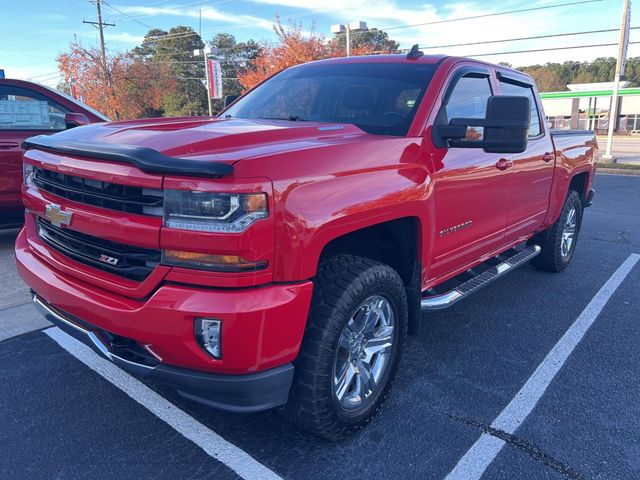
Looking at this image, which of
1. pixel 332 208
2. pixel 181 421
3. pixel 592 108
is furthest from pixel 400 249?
pixel 592 108

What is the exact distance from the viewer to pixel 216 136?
239 centimetres

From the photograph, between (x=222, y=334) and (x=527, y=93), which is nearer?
(x=222, y=334)

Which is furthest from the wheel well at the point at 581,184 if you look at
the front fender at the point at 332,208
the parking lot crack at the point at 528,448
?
the parking lot crack at the point at 528,448

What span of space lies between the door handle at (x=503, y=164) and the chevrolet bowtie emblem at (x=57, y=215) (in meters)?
2.75

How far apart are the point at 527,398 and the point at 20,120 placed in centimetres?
586

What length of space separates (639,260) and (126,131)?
5.73 meters

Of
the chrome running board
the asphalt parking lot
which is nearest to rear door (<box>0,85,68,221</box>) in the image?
the asphalt parking lot

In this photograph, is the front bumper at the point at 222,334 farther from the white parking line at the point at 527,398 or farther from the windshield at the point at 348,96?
the windshield at the point at 348,96

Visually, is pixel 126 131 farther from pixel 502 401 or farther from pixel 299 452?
pixel 502 401

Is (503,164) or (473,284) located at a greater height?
(503,164)

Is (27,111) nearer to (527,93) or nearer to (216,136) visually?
(216,136)

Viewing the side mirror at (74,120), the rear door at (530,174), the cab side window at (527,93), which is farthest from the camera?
the side mirror at (74,120)

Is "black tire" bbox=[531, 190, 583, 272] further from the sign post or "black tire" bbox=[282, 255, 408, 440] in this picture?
the sign post

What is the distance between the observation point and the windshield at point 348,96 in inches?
125
